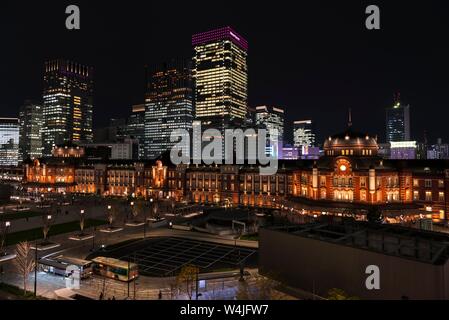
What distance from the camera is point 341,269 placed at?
34.5 meters

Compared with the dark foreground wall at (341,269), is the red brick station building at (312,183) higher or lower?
higher

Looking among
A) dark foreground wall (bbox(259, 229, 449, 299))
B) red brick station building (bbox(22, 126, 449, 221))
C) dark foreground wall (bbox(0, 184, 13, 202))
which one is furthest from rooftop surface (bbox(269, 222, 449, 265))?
dark foreground wall (bbox(0, 184, 13, 202))

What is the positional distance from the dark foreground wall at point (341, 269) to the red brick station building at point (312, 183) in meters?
40.7

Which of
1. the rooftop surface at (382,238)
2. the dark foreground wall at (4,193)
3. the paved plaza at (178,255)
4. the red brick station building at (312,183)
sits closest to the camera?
the rooftop surface at (382,238)

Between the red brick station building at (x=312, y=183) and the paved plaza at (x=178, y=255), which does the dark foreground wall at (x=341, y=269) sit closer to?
the paved plaza at (x=178, y=255)

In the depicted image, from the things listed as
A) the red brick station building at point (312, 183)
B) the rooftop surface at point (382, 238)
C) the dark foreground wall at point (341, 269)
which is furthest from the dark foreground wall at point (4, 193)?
the rooftop surface at point (382, 238)

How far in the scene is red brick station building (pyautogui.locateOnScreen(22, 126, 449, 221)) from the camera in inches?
3162

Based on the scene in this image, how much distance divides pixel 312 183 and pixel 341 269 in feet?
176

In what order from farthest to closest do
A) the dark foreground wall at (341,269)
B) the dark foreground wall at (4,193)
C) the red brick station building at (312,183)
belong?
the dark foreground wall at (4,193), the red brick station building at (312,183), the dark foreground wall at (341,269)

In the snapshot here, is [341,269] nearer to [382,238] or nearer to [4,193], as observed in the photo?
[382,238]

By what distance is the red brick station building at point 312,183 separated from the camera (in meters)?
80.3

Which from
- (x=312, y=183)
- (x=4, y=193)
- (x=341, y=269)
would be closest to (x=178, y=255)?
(x=341, y=269)
